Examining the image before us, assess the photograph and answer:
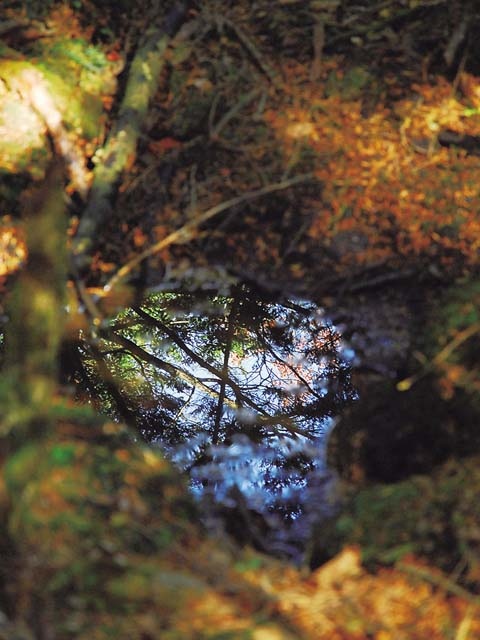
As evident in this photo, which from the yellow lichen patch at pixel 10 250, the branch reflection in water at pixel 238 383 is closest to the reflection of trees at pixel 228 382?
the branch reflection in water at pixel 238 383

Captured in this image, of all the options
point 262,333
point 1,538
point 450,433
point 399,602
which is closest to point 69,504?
point 1,538

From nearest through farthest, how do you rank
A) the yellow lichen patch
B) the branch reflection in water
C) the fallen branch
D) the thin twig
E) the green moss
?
the green moss
the thin twig
the fallen branch
the yellow lichen patch
the branch reflection in water

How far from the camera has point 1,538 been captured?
7.30m

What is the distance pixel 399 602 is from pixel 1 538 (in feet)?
11.6

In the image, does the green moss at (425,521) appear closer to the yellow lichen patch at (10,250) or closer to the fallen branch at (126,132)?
the fallen branch at (126,132)

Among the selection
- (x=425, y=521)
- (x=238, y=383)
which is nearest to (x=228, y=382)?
(x=238, y=383)

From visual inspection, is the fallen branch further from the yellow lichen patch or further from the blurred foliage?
the yellow lichen patch

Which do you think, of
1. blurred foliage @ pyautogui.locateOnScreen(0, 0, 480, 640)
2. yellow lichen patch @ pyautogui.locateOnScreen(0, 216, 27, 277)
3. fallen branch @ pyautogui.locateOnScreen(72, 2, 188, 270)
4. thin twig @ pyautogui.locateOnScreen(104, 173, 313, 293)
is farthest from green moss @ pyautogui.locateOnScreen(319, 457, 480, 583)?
yellow lichen patch @ pyautogui.locateOnScreen(0, 216, 27, 277)

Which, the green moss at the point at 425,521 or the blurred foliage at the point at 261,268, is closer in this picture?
the blurred foliage at the point at 261,268

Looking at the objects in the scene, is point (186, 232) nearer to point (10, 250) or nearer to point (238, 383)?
point (10, 250)

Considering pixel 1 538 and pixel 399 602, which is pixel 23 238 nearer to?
pixel 1 538

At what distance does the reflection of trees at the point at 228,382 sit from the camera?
18.1 metres

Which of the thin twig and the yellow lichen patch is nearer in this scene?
the thin twig

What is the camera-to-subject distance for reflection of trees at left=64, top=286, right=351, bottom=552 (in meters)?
18.1
